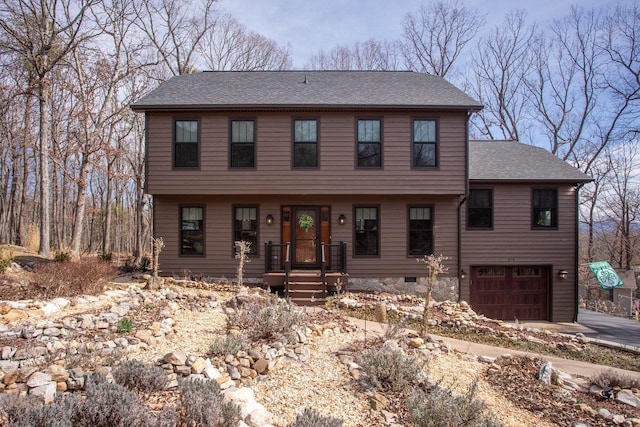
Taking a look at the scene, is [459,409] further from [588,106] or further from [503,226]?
[588,106]

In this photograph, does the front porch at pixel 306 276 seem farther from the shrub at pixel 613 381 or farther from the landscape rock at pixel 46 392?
the landscape rock at pixel 46 392

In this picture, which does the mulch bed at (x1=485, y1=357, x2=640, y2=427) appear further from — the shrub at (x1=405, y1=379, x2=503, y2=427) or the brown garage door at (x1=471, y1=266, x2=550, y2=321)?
the brown garage door at (x1=471, y1=266, x2=550, y2=321)

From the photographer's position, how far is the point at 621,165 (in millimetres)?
21562

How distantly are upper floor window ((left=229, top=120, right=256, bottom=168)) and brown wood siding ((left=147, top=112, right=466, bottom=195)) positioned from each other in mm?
188

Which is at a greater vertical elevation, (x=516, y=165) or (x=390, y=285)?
(x=516, y=165)

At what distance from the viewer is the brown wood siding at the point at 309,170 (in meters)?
11.0

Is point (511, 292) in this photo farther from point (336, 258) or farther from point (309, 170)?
point (309, 170)

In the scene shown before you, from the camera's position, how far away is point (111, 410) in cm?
316

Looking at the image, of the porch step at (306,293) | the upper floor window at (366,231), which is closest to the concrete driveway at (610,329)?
the upper floor window at (366,231)

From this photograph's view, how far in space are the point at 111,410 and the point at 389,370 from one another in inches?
122

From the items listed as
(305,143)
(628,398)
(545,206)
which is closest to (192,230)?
(305,143)

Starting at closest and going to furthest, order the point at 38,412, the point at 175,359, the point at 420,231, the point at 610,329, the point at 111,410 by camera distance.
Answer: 1. the point at 38,412
2. the point at 111,410
3. the point at 175,359
4. the point at 610,329
5. the point at 420,231

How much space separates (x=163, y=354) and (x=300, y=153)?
7617 mm

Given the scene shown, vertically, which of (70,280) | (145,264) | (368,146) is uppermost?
(368,146)
